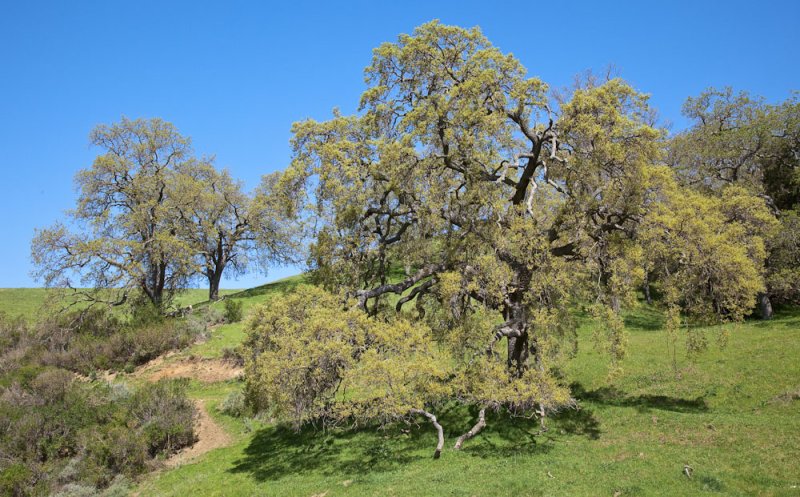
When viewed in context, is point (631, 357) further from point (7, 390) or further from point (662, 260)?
point (7, 390)

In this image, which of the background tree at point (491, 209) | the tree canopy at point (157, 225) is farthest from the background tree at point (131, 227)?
the background tree at point (491, 209)

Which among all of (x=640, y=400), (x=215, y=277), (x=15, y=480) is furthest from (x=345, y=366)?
(x=215, y=277)

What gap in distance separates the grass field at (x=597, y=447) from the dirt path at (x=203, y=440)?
0.67 metres

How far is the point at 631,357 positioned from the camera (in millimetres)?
25781

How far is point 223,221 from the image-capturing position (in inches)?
1887

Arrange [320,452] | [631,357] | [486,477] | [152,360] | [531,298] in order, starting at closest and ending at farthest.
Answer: [486,477], [531,298], [320,452], [631,357], [152,360]

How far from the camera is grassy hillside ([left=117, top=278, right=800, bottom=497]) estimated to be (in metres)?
14.4

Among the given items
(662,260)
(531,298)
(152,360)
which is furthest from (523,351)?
(152,360)

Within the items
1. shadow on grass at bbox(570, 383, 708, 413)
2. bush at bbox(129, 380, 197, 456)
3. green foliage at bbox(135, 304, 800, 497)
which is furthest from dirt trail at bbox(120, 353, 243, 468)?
shadow on grass at bbox(570, 383, 708, 413)

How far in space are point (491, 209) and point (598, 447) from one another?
9.72m

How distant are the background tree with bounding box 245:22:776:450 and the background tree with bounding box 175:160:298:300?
80.4 ft

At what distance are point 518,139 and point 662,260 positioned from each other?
8.51 meters

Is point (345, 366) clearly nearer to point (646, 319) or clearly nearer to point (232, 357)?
point (232, 357)

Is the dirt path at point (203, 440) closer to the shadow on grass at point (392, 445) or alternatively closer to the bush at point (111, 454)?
the bush at point (111, 454)
